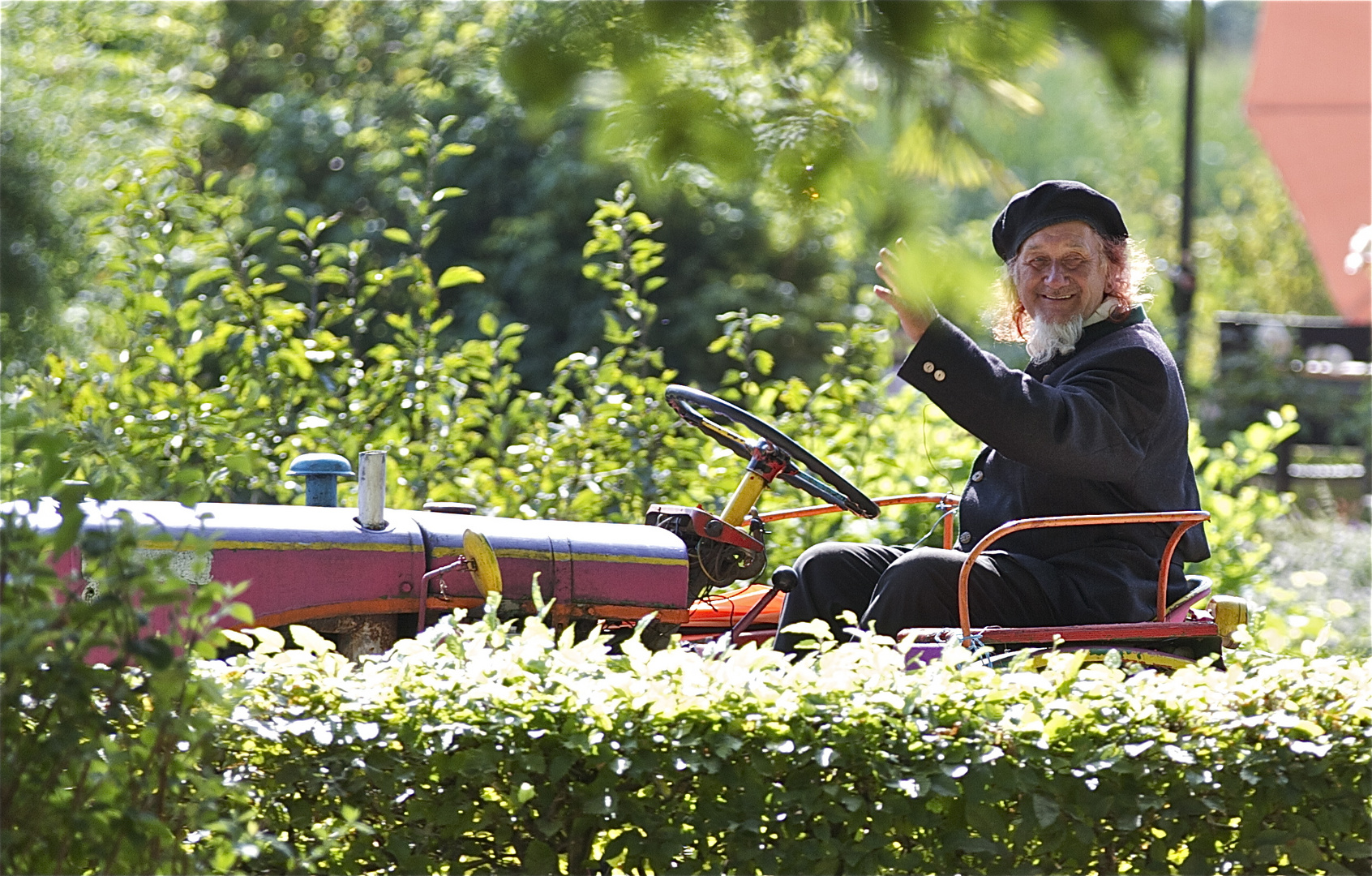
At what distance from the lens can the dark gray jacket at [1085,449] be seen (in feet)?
11.2

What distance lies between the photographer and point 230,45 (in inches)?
606

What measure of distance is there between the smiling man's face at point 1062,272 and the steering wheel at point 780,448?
27.0 inches

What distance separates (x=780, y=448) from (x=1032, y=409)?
70cm

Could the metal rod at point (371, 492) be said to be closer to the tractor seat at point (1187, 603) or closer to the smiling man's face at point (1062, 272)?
the smiling man's face at point (1062, 272)

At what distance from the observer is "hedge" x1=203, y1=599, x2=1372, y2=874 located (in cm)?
267

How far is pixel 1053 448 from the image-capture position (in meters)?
3.43

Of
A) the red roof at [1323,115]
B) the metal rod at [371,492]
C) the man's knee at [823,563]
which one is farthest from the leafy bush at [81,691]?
the red roof at [1323,115]

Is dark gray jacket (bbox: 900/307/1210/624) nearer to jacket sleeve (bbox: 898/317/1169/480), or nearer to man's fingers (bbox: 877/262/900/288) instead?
jacket sleeve (bbox: 898/317/1169/480)

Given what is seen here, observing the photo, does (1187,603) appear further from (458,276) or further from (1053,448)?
(458,276)

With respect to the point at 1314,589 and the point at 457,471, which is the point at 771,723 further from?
the point at 1314,589

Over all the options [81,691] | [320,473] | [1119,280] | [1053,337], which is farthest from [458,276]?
[81,691]

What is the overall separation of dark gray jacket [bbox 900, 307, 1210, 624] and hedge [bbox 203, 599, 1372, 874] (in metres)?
0.73

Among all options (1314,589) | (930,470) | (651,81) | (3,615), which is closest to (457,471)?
(930,470)

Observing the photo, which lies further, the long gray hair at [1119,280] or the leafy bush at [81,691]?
the long gray hair at [1119,280]
